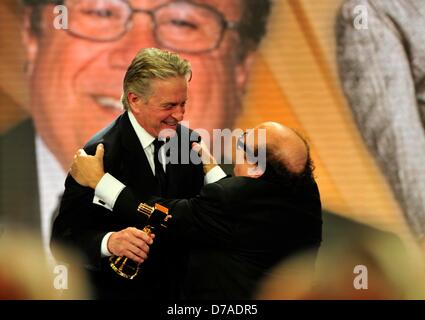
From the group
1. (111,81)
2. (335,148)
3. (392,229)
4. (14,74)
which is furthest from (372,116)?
(14,74)

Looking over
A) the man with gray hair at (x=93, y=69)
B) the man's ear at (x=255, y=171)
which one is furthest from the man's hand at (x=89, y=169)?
the man with gray hair at (x=93, y=69)

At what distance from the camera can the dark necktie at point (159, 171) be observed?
2.06m

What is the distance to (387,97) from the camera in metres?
3.20

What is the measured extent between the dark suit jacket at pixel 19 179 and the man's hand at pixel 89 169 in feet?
4.61

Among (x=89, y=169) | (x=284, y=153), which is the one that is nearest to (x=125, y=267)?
(x=89, y=169)

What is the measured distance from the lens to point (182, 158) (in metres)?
2.09

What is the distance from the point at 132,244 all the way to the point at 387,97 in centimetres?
172

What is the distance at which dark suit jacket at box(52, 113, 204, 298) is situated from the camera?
1.99 m

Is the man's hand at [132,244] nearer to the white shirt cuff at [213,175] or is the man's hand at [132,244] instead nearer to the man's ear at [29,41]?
the white shirt cuff at [213,175]

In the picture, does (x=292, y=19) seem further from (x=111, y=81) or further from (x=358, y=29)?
(x=111, y=81)

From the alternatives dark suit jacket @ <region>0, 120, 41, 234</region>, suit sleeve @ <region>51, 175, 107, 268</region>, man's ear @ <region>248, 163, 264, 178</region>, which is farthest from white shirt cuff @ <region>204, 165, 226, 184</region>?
dark suit jacket @ <region>0, 120, 41, 234</region>

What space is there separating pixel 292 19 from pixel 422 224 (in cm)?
109

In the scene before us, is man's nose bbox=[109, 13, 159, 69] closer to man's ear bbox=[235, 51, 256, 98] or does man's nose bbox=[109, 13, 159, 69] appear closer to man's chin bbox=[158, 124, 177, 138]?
man's ear bbox=[235, 51, 256, 98]

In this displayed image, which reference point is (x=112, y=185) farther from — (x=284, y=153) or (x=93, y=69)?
(x=93, y=69)
